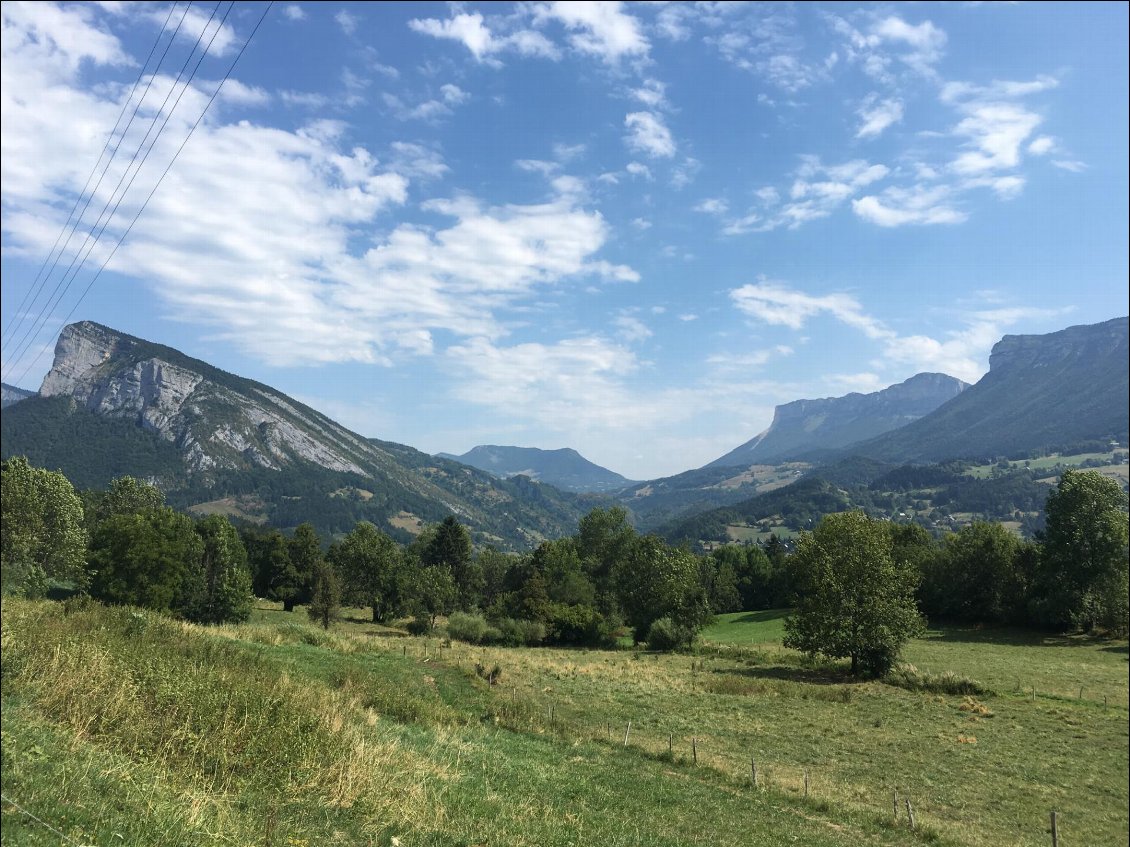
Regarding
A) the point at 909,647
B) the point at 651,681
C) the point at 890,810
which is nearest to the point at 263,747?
the point at 890,810

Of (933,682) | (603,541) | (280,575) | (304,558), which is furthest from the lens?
(603,541)

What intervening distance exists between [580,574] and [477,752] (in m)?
67.0

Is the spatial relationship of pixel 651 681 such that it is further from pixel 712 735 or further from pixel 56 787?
pixel 56 787

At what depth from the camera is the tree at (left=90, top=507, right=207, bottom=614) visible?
43656mm

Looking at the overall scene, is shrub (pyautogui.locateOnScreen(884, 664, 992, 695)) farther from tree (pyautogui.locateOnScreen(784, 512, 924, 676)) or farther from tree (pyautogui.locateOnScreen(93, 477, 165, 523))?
tree (pyautogui.locateOnScreen(93, 477, 165, 523))

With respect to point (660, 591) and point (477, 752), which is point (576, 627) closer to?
point (660, 591)

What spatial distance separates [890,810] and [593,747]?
9598 mm

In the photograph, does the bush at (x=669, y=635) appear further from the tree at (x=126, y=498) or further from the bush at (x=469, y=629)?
the tree at (x=126, y=498)

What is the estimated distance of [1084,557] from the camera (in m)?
59.8

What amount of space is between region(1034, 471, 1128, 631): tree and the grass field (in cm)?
2482

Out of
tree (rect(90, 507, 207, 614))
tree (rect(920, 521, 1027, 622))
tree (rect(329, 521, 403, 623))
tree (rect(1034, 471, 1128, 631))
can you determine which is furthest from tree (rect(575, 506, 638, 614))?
tree (rect(90, 507, 207, 614))

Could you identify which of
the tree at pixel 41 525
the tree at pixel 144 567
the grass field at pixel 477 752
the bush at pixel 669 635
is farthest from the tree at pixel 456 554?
the grass field at pixel 477 752

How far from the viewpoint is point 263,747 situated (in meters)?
11.5

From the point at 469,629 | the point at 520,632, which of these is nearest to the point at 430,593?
the point at 469,629
